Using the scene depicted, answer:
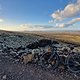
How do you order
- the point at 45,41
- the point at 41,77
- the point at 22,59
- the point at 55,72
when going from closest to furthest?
1. the point at 41,77
2. the point at 55,72
3. the point at 22,59
4. the point at 45,41

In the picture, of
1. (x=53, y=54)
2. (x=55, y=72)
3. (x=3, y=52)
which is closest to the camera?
(x=55, y=72)

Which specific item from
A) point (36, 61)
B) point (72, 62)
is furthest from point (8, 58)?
point (72, 62)

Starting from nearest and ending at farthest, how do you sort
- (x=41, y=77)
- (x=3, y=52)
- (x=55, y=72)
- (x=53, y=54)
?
(x=41, y=77) → (x=55, y=72) → (x=53, y=54) → (x=3, y=52)

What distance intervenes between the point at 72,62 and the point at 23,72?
9.43 feet

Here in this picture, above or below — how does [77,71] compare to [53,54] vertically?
below

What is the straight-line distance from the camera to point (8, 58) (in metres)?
11.7

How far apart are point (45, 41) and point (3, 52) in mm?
5265

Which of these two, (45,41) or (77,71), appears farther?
(45,41)

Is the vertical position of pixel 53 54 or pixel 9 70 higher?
pixel 53 54

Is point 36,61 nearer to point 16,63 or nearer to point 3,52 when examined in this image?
point 16,63

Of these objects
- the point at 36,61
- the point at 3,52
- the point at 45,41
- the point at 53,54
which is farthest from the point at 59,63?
the point at 45,41

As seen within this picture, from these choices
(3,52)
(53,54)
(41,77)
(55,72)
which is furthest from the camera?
(3,52)

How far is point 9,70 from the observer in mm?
9672

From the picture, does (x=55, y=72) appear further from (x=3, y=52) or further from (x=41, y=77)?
(x=3, y=52)
